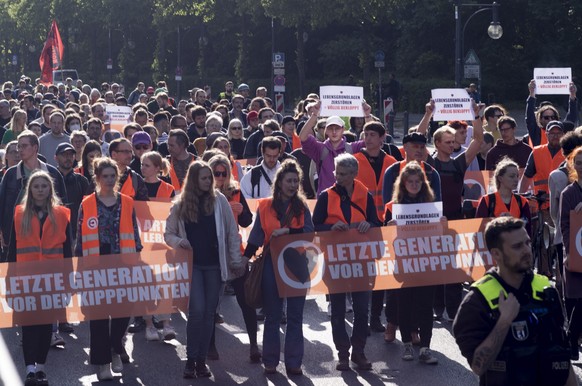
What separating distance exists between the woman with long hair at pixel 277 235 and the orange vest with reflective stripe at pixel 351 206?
187 millimetres

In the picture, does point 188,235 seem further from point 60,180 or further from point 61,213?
point 60,180

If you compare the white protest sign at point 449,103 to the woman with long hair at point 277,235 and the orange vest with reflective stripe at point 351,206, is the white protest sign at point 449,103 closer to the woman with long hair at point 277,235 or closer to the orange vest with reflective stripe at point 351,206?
the orange vest with reflective stripe at point 351,206

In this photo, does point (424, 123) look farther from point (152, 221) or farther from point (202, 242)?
point (202, 242)

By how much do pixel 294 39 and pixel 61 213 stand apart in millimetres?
59389

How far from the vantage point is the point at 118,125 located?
19969mm

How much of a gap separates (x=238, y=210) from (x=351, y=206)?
43.8 inches

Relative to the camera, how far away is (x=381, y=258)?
33.4 feet

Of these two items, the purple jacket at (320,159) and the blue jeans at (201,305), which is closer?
the blue jeans at (201,305)

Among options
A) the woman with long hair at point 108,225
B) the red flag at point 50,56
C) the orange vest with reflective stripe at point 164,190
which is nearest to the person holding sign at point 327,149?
the orange vest with reflective stripe at point 164,190

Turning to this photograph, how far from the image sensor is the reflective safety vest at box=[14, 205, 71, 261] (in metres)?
9.69

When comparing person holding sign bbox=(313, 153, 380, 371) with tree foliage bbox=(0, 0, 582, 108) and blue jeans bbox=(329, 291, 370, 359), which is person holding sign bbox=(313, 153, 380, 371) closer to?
blue jeans bbox=(329, 291, 370, 359)

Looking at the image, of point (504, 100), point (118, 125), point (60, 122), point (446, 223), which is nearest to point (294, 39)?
point (504, 100)

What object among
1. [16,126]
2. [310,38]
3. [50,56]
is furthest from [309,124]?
[310,38]

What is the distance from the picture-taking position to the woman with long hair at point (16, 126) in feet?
54.6
